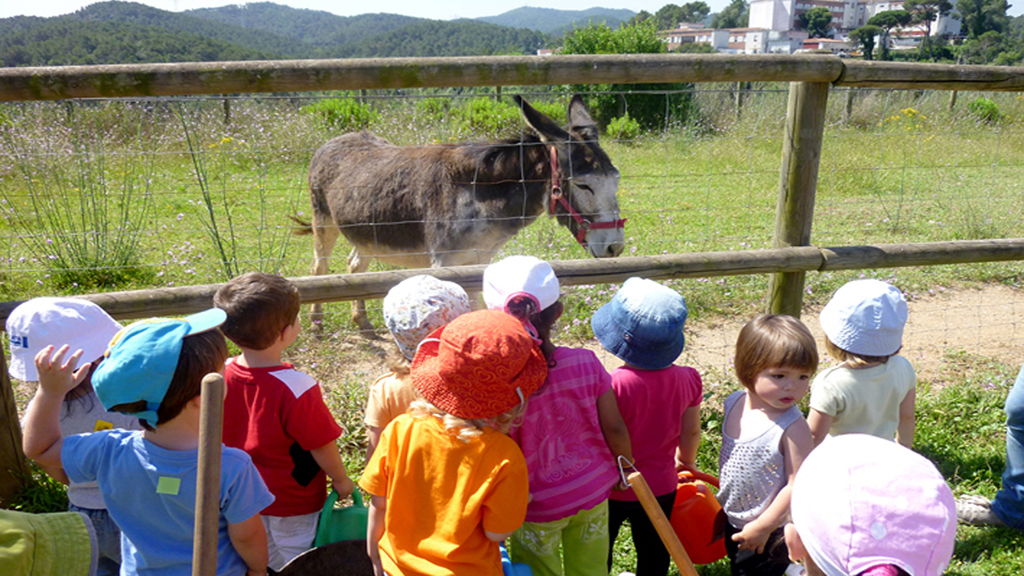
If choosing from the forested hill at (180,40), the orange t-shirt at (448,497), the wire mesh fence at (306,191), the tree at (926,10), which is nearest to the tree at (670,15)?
the forested hill at (180,40)

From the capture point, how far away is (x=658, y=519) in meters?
1.42

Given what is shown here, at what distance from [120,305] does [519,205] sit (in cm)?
262

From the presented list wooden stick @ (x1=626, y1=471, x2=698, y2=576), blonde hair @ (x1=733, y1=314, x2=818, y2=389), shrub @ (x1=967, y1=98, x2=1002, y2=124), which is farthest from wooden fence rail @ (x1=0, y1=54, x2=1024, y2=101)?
shrub @ (x1=967, y1=98, x2=1002, y2=124)

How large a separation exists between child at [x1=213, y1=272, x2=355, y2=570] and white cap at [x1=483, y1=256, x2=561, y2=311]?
0.66 m

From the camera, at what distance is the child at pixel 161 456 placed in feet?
5.02

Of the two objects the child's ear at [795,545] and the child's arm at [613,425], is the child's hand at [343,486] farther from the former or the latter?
the child's ear at [795,545]

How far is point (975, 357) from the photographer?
4.57 meters

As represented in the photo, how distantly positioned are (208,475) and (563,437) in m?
1.10

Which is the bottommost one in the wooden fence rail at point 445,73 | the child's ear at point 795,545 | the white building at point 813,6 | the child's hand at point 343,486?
the child's hand at point 343,486

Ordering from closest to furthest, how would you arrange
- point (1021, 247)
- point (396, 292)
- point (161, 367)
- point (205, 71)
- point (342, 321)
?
point (161, 367) → point (396, 292) → point (205, 71) → point (1021, 247) → point (342, 321)

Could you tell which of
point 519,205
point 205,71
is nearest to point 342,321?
point 519,205

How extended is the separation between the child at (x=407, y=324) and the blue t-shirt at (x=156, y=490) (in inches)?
17.7

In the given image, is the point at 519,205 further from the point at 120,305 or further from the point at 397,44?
the point at 397,44

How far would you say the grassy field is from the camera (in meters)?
3.64
